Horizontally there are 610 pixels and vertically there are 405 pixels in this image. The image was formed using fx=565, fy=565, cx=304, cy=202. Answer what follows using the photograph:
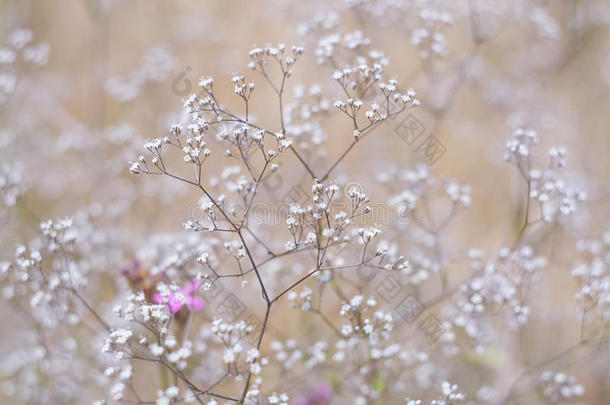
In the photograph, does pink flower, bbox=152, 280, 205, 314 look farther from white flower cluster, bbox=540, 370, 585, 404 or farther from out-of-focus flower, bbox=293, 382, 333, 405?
white flower cluster, bbox=540, 370, 585, 404

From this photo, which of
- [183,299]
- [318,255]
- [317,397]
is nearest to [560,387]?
[317,397]

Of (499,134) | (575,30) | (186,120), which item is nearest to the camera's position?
(186,120)

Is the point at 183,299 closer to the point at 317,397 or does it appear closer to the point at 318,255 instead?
the point at 318,255

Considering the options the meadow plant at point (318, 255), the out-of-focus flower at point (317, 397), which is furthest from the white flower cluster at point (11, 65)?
the out-of-focus flower at point (317, 397)

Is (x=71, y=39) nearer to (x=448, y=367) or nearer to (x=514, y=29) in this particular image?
(x=514, y=29)

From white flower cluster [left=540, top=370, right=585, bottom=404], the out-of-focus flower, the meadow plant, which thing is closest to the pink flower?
the meadow plant

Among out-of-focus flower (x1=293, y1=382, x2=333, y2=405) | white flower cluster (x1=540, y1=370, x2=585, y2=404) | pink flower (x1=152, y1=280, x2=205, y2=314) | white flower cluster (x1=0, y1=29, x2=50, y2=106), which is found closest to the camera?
pink flower (x1=152, y1=280, x2=205, y2=314)

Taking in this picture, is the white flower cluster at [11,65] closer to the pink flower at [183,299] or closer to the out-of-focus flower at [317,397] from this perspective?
the pink flower at [183,299]

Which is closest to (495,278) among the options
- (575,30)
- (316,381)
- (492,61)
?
(316,381)
